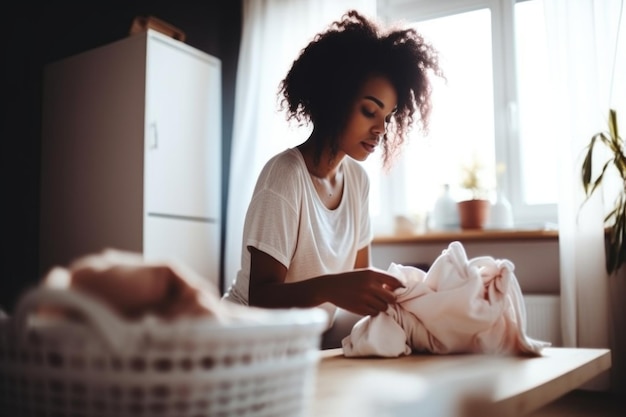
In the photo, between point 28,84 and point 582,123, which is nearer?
point 582,123

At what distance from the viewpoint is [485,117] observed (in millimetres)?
3393

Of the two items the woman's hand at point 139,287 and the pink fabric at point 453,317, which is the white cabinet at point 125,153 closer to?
the pink fabric at point 453,317

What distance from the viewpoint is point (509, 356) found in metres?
1.04

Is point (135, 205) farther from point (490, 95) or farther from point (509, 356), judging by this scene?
point (509, 356)

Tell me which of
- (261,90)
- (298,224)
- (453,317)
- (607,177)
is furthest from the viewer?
(261,90)

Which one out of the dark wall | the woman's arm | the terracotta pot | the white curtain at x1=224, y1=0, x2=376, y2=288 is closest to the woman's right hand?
the woman's arm

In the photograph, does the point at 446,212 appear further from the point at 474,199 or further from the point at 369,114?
the point at 369,114

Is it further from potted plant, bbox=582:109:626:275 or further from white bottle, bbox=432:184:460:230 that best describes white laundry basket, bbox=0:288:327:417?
white bottle, bbox=432:184:460:230

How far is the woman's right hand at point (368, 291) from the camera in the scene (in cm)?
106

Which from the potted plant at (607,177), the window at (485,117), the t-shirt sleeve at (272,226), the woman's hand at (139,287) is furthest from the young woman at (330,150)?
the window at (485,117)

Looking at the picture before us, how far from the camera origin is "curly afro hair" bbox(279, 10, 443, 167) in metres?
1.51

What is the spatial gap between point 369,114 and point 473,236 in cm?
174

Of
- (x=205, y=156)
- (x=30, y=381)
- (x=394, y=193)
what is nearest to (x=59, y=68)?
(x=205, y=156)

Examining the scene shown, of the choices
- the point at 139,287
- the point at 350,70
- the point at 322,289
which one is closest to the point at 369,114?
the point at 350,70
